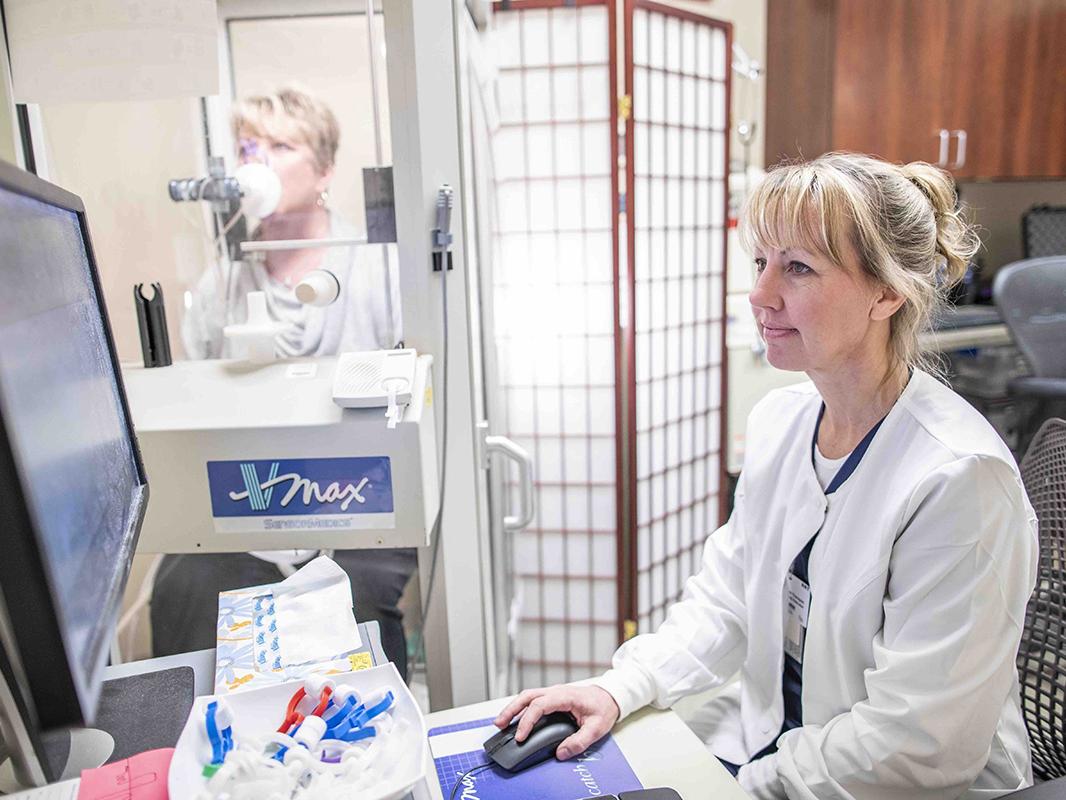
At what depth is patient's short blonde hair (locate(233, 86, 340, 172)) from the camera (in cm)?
162

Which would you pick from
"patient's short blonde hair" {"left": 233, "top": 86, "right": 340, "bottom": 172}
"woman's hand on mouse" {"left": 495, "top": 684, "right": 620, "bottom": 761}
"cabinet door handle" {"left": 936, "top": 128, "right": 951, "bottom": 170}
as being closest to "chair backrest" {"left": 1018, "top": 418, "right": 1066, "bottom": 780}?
"woman's hand on mouse" {"left": 495, "top": 684, "right": 620, "bottom": 761}

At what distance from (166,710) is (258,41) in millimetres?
1303

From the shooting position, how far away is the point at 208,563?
118 centimetres

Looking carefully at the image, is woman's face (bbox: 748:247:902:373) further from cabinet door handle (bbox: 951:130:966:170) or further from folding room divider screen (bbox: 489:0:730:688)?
cabinet door handle (bbox: 951:130:966:170)

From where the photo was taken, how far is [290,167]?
5.18 ft

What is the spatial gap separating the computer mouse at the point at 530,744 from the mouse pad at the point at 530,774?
10 mm

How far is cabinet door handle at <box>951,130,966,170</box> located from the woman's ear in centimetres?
256

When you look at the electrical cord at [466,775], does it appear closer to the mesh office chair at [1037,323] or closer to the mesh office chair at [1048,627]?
the mesh office chair at [1048,627]

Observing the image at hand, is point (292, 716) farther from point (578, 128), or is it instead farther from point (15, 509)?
point (578, 128)

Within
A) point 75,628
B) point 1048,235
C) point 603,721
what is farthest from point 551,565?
point 1048,235

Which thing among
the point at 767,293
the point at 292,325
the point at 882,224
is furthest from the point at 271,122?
the point at 882,224

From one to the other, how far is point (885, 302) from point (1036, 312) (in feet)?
4.61

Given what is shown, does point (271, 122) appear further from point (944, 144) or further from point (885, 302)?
point (944, 144)

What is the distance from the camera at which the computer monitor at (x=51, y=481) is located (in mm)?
473
